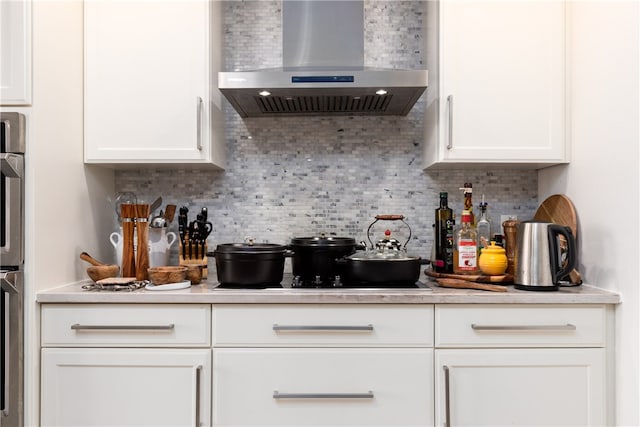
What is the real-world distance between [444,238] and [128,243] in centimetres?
138

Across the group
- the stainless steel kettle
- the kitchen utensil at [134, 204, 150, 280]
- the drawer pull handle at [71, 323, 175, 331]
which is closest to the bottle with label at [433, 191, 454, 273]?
the stainless steel kettle

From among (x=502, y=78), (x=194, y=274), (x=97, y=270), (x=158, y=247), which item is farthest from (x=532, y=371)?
(x=97, y=270)

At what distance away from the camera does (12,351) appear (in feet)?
5.17

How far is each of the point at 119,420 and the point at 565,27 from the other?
2.33m

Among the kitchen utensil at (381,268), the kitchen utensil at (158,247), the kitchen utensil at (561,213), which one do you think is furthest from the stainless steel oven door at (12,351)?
the kitchen utensil at (561,213)

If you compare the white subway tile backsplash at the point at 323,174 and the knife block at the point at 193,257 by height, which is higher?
the white subway tile backsplash at the point at 323,174

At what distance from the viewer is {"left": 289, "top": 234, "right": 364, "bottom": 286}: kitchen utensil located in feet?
5.99

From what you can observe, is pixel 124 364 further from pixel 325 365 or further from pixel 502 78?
pixel 502 78

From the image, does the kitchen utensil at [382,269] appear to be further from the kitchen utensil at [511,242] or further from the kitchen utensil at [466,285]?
the kitchen utensil at [511,242]

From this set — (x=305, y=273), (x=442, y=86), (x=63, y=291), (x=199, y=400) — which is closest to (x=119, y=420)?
(x=199, y=400)

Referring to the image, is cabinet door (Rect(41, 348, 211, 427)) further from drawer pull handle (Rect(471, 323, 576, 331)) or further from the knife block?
drawer pull handle (Rect(471, 323, 576, 331))

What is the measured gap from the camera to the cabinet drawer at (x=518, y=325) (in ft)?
5.32

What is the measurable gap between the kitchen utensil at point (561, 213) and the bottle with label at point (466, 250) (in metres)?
0.35

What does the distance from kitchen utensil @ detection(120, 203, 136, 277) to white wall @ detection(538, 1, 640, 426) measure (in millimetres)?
1858
